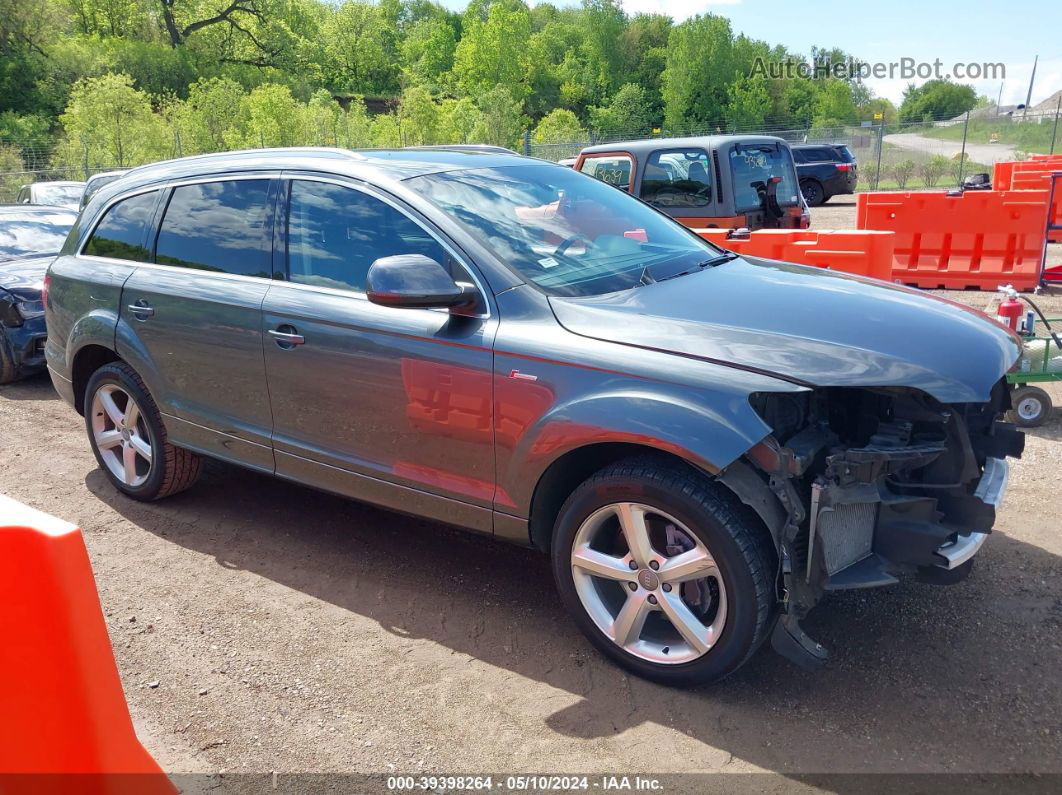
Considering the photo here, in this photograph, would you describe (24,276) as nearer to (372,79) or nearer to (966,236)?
(966,236)

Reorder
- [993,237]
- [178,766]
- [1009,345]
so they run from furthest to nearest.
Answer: [993,237]
[1009,345]
[178,766]

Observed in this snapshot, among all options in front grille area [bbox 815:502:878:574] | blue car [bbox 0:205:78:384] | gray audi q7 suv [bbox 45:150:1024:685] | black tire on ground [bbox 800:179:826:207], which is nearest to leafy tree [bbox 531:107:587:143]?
black tire on ground [bbox 800:179:826:207]

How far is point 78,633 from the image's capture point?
6.95 ft

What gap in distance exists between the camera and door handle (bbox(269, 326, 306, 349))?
381 centimetres

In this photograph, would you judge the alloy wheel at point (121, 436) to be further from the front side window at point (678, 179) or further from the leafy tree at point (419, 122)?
the leafy tree at point (419, 122)

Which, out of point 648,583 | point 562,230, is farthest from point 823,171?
point 648,583

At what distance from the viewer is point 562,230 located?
12.3 ft

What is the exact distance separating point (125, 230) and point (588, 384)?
3.15m

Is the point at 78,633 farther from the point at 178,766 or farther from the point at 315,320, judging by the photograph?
the point at 315,320

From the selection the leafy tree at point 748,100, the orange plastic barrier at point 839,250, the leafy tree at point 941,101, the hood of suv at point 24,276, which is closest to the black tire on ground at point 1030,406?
the orange plastic barrier at point 839,250

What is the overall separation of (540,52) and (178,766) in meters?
112

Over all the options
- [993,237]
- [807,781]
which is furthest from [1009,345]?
[993,237]

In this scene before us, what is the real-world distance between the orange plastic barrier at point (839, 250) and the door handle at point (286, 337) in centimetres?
409

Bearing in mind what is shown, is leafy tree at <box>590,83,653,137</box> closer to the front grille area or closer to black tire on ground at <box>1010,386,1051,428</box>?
black tire on ground at <box>1010,386,1051,428</box>
